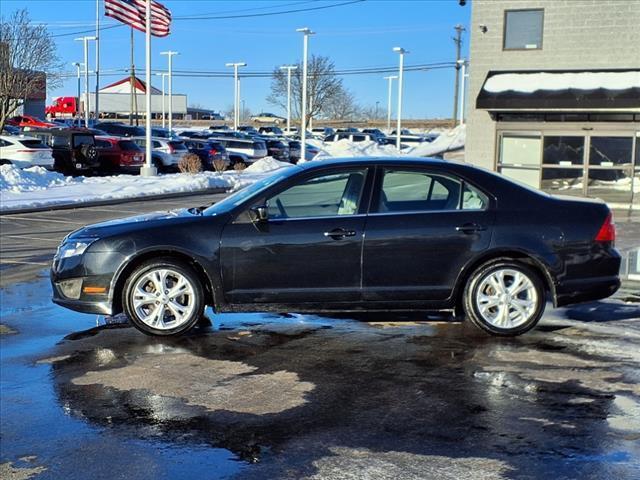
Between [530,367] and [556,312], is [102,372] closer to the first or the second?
[530,367]

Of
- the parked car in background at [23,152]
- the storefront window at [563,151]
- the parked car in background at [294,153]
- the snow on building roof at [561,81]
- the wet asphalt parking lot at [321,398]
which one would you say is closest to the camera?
the wet asphalt parking lot at [321,398]

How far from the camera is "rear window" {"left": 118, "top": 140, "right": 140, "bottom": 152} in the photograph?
31.2 meters

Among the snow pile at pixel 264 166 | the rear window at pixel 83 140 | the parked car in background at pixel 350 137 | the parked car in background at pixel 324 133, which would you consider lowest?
the snow pile at pixel 264 166

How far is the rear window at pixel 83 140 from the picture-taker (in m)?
29.5

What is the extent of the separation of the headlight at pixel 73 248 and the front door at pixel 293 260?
120cm

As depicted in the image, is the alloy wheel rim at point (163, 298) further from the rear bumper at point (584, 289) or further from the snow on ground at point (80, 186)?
the snow on ground at point (80, 186)

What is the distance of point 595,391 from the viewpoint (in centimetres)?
520

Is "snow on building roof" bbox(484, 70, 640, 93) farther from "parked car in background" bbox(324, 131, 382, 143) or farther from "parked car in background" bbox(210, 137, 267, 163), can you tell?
A: "parked car in background" bbox(324, 131, 382, 143)

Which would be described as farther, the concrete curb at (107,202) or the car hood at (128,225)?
the concrete curb at (107,202)

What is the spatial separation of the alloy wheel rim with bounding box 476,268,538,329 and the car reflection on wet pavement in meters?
0.18

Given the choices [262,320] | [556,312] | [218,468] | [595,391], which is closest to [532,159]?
[556,312]

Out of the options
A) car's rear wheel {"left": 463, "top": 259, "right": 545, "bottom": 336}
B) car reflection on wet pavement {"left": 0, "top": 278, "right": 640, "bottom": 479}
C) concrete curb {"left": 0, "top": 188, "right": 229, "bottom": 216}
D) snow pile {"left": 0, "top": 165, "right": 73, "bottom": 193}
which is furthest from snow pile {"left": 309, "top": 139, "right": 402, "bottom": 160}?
car's rear wheel {"left": 463, "top": 259, "right": 545, "bottom": 336}

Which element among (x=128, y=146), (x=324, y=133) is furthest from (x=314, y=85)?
(x=128, y=146)

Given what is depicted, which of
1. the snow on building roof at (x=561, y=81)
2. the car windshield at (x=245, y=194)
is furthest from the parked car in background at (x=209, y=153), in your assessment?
the car windshield at (x=245, y=194)
